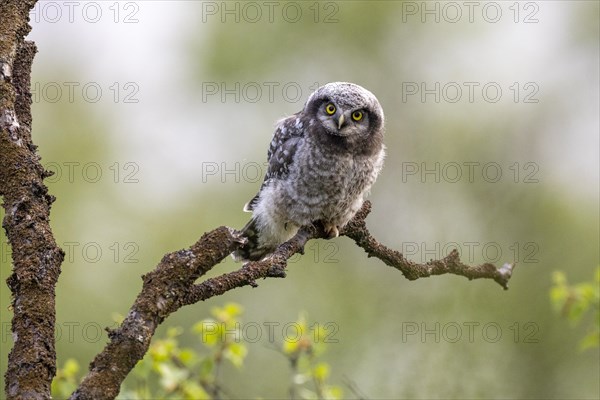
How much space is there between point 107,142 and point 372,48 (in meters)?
7.05

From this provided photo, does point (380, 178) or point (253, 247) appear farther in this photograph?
point (380, 178)

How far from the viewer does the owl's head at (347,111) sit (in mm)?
4898

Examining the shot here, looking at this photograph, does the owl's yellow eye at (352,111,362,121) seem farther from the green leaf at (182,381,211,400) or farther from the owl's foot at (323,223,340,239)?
the green leaf at (182,381,211,400)

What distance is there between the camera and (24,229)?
8.35 feet

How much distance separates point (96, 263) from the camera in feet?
45.9

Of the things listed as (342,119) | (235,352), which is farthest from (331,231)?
(235,352)

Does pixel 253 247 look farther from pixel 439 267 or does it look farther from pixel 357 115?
pixel 439 267

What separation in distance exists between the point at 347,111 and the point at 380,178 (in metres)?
11.2

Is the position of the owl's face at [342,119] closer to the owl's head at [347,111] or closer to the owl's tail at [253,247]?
the owl's head at [347,111]

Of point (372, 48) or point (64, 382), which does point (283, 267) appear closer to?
point (64, 382)

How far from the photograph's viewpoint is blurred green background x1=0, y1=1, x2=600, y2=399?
44.8ft

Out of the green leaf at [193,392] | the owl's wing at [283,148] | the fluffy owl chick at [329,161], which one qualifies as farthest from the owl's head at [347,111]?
the green leaf at [193,392]

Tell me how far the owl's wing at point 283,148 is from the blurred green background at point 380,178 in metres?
5.70

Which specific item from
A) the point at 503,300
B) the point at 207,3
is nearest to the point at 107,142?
the point at 207,3
